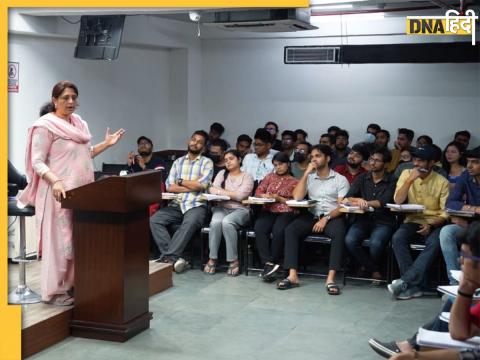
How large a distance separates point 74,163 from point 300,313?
2.05m

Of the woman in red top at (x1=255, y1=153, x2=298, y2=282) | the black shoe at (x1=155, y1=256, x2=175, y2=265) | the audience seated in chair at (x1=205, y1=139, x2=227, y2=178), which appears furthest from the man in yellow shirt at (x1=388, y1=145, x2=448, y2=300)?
the audience seated in chair at (x1=205, y1=139, x2=227, y2=178)

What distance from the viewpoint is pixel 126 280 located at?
4891mm

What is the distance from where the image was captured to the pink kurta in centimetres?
486

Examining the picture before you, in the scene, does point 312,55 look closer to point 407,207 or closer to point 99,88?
point 99,88

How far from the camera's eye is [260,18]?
7.44m

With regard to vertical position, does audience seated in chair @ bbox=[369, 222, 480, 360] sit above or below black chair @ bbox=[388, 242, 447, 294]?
above

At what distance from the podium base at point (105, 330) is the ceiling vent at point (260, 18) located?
3.53m

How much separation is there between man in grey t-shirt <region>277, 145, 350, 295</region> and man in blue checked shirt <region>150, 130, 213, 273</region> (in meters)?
0.95

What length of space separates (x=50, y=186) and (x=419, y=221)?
3.15m

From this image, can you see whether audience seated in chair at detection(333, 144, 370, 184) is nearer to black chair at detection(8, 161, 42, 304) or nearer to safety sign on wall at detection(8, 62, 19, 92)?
black chair at detection(8, 161, 42, 304)

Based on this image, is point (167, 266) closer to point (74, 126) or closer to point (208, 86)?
point (74, 126)

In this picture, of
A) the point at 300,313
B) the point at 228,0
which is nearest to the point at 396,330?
the point at 300,313

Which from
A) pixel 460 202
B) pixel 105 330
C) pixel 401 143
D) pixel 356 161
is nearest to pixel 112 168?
pixel 356 161

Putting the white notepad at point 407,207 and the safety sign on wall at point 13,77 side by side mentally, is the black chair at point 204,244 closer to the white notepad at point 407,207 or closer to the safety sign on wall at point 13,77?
the white notepad at point 407,207
